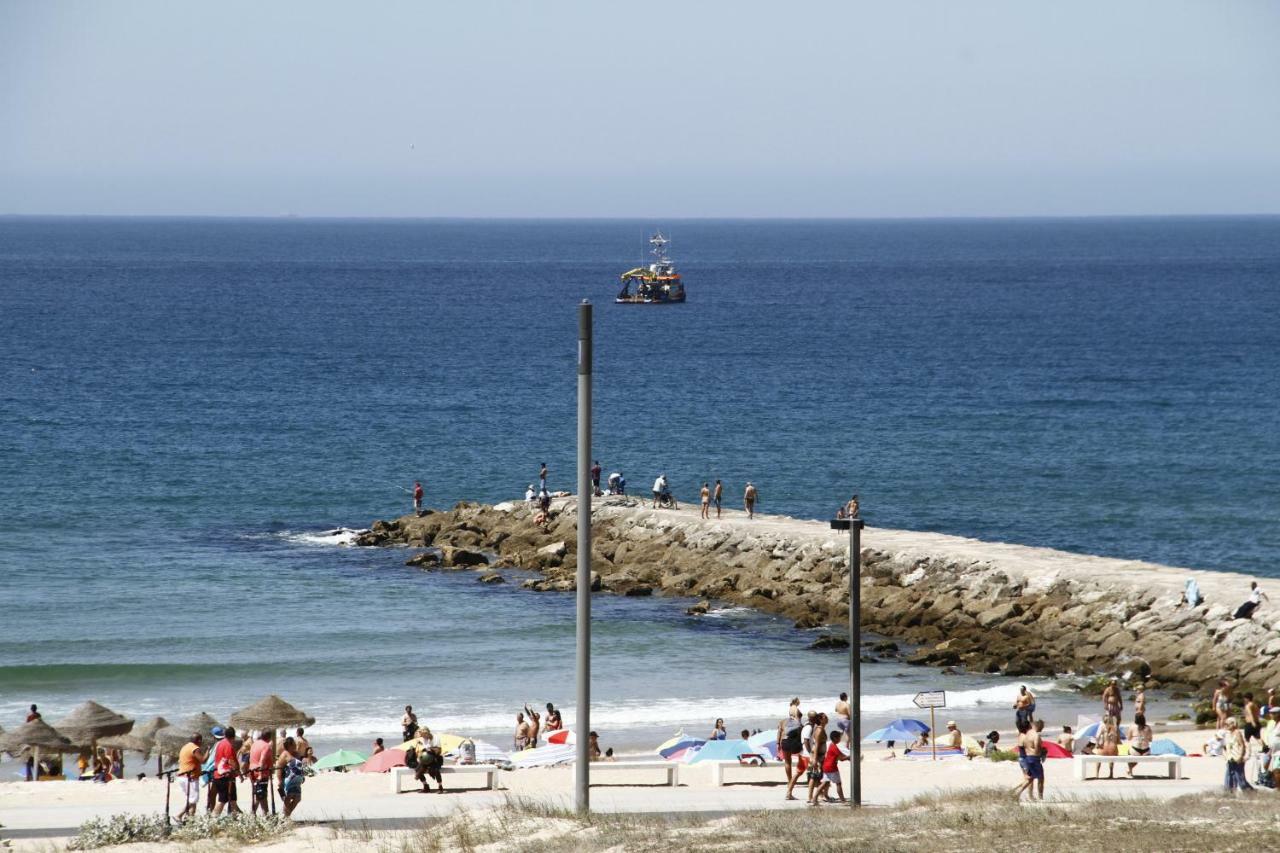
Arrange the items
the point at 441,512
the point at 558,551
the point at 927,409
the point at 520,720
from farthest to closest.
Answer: the point at 927,409
the point at 441,512
the point at 558,551
the point at 520,720

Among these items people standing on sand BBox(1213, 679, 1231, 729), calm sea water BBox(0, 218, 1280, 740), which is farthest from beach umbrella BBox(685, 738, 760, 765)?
people standing on sand BBox(1213, 679, 1231, 729)

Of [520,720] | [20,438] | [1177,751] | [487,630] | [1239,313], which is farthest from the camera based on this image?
[1239,313]

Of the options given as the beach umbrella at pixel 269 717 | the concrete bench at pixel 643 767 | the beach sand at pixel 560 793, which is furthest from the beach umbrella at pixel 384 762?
the concrete bench at pixel 643 767

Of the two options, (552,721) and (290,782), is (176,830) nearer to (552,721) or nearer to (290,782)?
(290,782)

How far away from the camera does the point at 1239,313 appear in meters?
130

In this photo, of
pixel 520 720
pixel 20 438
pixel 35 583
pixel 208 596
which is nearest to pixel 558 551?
pixel 208 596

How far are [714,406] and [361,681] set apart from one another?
46.5 meters

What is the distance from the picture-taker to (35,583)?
42594mm

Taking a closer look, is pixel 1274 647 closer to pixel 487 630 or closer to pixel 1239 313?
pixel 487 630

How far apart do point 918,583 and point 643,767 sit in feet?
53.7

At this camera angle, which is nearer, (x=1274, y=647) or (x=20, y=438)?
(x=1274, y=647)

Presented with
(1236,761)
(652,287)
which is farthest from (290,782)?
(652,287)

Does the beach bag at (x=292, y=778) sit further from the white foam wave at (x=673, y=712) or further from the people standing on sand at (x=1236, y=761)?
the people standing on sand at (x=1236, y=761)

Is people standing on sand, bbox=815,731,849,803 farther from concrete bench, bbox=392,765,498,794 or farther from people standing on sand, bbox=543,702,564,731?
people standing on sand, bbox=543,702,564,731
